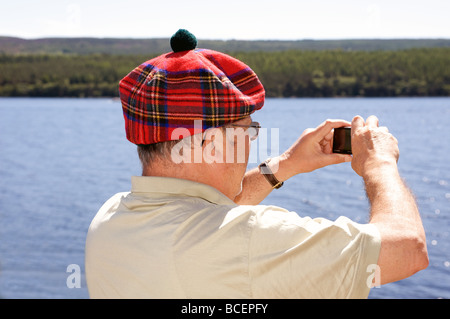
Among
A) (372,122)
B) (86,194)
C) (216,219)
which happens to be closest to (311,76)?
(86,194)

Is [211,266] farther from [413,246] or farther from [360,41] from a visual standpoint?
[360,41]

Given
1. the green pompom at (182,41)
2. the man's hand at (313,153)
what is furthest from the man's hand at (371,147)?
the green pompom at (182,41)

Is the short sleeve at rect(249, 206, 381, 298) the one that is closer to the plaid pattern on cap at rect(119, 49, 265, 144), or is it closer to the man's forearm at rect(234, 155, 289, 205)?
the plaid pattern on cap at rect(119, 49, 265, 144)

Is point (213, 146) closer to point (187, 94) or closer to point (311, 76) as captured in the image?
point (187, 94)

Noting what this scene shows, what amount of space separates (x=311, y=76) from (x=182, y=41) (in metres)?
55.7

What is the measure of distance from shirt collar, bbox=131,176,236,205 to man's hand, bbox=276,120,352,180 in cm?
45

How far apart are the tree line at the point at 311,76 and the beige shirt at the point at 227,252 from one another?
50.6 m

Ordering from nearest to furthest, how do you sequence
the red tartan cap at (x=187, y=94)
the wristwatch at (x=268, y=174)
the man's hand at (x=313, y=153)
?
the red tartan cap at (x=187, y=94), the man's hand at (x=313, y=153), the wristwatch at (x=268, y=174)

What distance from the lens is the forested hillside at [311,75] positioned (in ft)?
180

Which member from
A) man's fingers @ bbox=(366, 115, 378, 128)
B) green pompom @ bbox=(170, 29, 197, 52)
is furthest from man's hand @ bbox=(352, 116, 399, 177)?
green pompom @ bbox=(170, 29, 197, 52)

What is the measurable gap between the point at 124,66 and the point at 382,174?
2356 inches

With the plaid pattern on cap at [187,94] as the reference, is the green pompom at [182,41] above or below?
above

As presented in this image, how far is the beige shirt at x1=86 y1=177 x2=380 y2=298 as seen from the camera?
1185mm

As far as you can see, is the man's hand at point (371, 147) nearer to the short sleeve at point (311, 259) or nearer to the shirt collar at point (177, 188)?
the short sleeve at point (311, 259)
